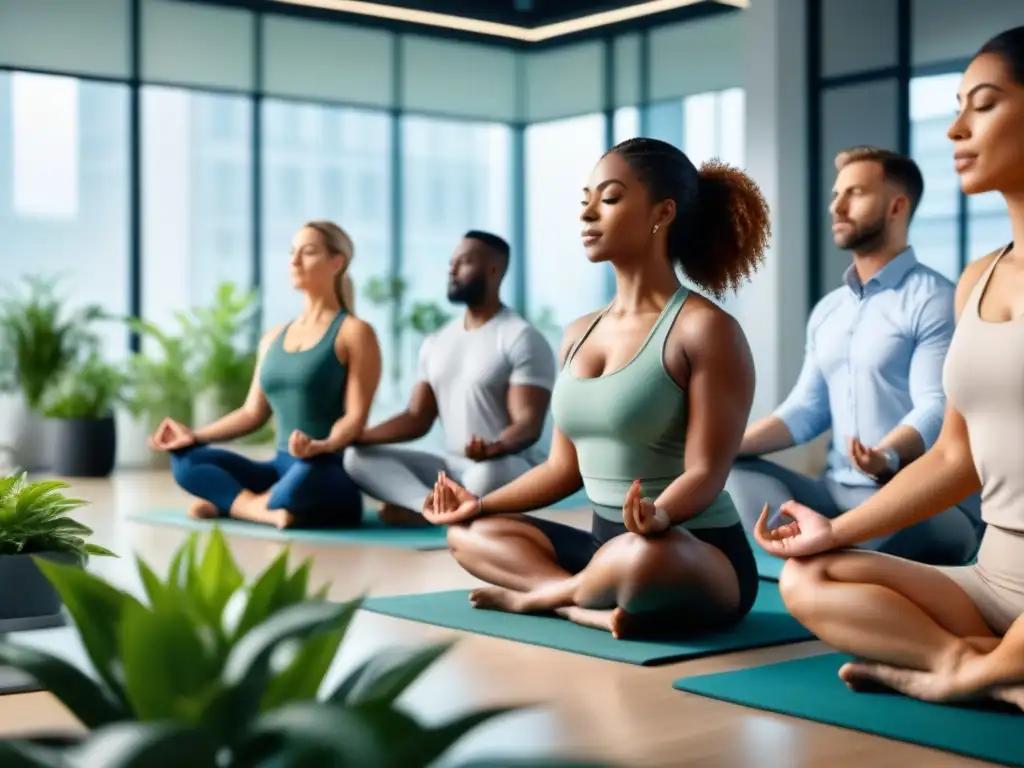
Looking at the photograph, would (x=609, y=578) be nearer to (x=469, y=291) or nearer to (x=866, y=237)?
(x=866, y=237)

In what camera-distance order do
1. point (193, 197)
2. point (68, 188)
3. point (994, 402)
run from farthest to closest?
1. point (193, 197)
2. point (68, 188)
3. point (994, 402)

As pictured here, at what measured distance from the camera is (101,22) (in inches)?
378

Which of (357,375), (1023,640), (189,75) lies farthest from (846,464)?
(189,75)

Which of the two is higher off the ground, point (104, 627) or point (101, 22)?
point (101, 22)

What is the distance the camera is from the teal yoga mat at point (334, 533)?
18.9 ft

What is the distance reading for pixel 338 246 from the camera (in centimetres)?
644

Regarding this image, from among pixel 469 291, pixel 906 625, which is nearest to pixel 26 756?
pixel 906 625

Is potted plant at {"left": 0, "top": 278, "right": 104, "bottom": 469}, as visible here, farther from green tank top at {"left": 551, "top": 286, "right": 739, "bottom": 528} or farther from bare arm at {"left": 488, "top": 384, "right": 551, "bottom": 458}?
green tank top at {"left": 551, "top": 286, "right": 739, "bottom": 528}

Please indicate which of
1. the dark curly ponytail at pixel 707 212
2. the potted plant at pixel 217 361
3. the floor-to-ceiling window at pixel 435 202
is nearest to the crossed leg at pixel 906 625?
the dark curly ponytail at pixel 707 212

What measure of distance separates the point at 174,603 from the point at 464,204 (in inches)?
408

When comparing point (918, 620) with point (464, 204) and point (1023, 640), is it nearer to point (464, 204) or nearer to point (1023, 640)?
point (1023, 640)

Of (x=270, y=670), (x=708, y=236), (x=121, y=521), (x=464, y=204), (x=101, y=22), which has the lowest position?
(x=121, y=521)

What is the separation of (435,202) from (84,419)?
3.31m

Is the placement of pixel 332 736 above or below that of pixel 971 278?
below
